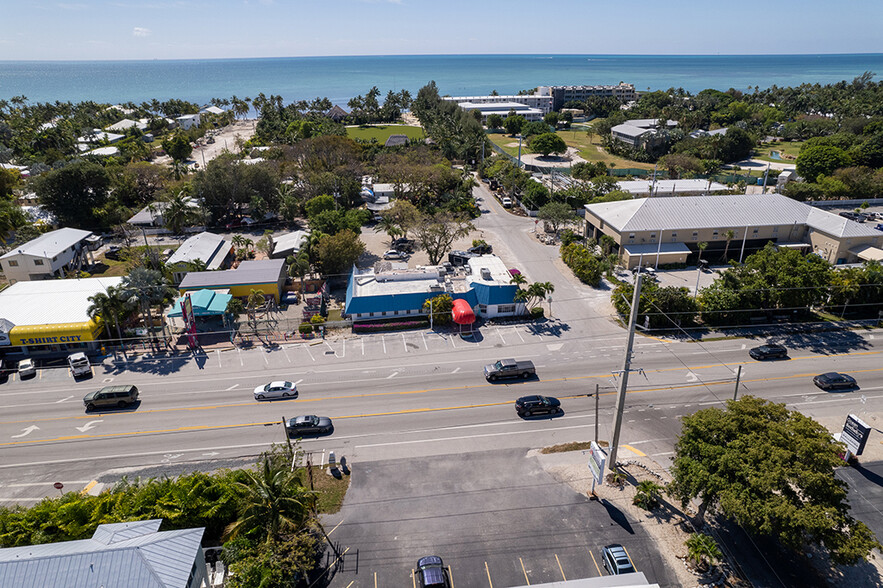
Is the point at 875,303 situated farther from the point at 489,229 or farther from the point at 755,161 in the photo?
the point at 755,161

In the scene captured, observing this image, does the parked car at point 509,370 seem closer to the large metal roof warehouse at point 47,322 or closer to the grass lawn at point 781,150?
the large metal roof warehouse at point 47,322

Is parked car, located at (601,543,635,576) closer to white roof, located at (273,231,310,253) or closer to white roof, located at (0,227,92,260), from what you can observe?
white roof, located at (273,231,310,253)

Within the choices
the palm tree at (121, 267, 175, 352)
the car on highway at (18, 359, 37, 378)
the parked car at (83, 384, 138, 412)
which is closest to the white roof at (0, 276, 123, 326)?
the car on highway at (18, 359, 37, 378)

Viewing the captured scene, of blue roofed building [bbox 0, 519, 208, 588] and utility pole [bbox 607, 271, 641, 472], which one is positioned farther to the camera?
utility pole [bbox 607, 271, 641, 472]

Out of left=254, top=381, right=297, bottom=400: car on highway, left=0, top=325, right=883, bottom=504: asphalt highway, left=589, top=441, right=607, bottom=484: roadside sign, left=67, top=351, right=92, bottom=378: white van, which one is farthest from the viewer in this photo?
left=67, top=351, right=92, bottom=378: white van

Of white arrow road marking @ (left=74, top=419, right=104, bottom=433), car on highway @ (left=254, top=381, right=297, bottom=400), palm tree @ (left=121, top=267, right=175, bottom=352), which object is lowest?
white arrow road marking @ (left=74, top=419, right=104, bottom=433)

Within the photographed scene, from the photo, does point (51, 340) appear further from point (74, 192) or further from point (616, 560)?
point (616, 560)

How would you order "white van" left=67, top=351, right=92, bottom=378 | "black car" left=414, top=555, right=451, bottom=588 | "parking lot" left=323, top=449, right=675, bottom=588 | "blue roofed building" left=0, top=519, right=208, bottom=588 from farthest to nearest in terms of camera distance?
"white van" left=67, top=351, right=92, bottom=378 < "parking lot" left=323, top=449, right=675, bottom=588 < "black car" left=414, top=555, right=451, bottom=588 < "blue roofed building" left=0, top=519, right=208, bottom=588
